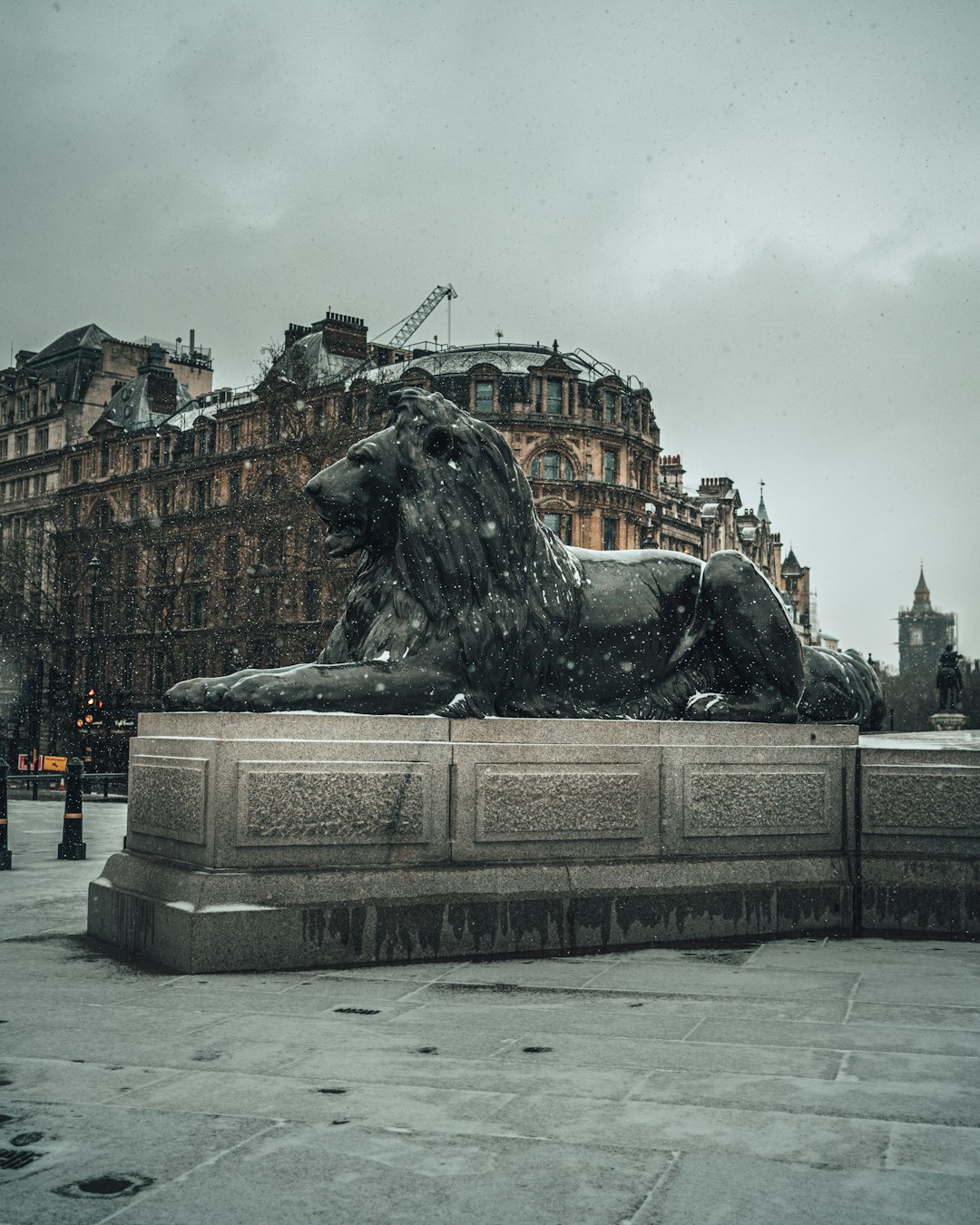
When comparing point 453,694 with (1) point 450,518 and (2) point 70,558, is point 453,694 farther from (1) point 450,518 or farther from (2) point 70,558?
(2) point 70,558

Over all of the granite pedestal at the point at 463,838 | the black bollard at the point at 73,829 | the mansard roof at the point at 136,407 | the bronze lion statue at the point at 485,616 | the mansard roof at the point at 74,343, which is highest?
the mansard roof at the point at 74,343

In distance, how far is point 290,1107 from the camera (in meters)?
3.93

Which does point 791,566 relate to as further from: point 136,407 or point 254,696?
point 254,696

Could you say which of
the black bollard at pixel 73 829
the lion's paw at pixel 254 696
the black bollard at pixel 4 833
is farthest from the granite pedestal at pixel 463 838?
the black bollard at pixel 73 829

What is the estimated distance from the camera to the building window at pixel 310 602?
44781 mm

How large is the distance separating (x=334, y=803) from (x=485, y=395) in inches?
2118

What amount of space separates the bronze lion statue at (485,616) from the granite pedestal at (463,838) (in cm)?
31

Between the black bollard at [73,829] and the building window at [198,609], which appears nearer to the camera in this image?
the black bollard at [73,829]

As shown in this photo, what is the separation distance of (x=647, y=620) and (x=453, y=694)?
5.25ft

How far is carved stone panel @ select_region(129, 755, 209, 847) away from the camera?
6531 mm

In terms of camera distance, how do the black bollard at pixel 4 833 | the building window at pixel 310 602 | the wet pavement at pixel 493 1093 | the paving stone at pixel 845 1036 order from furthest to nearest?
the building window at pixel 310 602, the black bollard at pixel 4 833, the paving stone at pixel 845 1036, the wet pavement at pixel 493 1093

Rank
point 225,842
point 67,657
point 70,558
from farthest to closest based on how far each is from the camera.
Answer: point 70,558 → point 67,657 → point 225,842

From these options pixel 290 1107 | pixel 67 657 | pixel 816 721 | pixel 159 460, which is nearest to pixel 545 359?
pixel 159 460

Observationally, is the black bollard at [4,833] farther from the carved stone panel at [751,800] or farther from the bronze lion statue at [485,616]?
the carved stone panel at [751,800]
